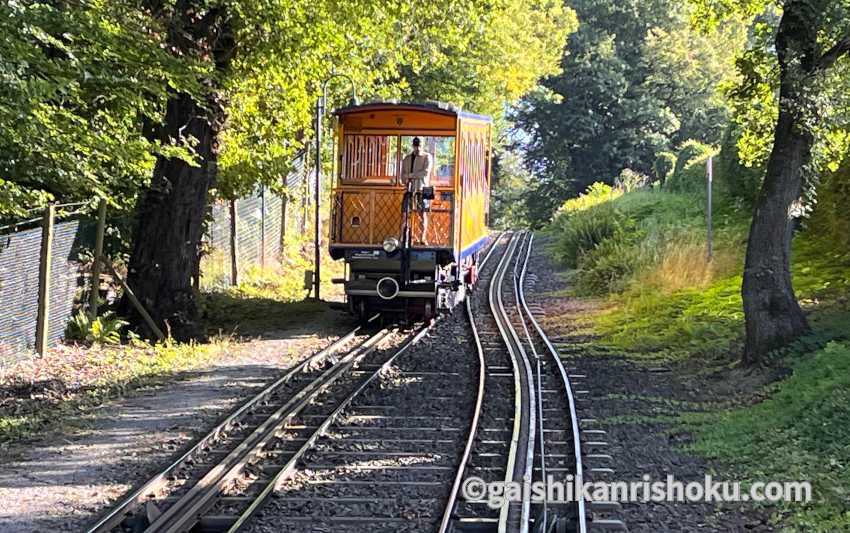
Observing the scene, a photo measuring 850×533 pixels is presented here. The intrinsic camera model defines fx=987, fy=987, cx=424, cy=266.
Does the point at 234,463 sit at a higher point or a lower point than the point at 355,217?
lower

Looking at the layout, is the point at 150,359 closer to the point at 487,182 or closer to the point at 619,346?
the point at 619,346

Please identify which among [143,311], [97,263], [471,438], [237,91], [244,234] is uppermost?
[237,91]

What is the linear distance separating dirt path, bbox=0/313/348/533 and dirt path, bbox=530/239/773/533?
12.6ft

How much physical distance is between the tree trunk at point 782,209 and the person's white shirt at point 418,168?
5.86 metres

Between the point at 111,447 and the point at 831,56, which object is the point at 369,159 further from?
the point at 111,447

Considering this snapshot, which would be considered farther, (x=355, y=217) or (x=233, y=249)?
(x=233, y=249)

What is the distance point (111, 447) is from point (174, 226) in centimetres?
702

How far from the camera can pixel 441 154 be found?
17.0m

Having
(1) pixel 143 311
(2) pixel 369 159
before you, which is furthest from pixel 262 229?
(1) pixel 143 311

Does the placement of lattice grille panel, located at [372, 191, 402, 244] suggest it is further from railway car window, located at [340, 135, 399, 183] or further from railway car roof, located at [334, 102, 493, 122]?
railway car roof, located at [334, 102, 493, 122]

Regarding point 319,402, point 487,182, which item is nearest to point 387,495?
point 319,402

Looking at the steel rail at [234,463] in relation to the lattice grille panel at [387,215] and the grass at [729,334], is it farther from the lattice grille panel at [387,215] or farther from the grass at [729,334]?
the lattice grille panel at [387,215]

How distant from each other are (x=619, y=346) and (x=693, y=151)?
24618 mm

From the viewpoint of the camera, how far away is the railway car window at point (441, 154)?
16.9 m
